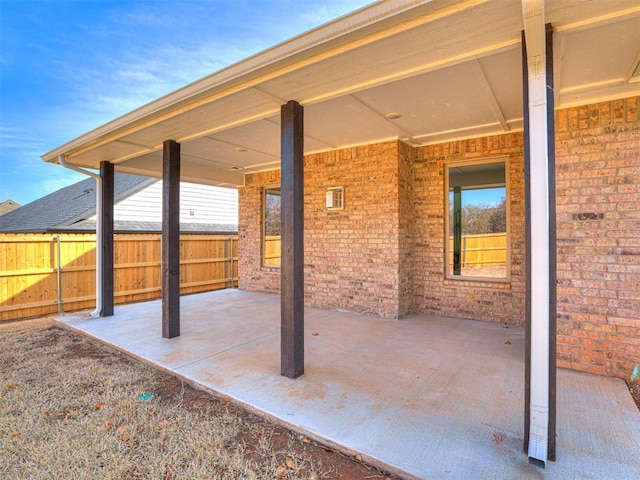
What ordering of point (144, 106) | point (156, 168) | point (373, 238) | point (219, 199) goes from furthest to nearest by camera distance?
point (219, 199), point (156, 168), point (373, 238), point (144, 106)

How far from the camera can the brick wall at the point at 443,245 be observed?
4988mm

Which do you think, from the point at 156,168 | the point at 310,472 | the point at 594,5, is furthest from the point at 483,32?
the point at 156,168

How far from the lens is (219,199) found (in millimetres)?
12922

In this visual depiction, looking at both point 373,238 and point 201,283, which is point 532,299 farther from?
point 201,283

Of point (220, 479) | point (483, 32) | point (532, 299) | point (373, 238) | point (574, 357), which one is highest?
point (483, 32)

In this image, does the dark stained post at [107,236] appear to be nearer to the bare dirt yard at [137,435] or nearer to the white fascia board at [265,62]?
the white fascia board at [265,62]

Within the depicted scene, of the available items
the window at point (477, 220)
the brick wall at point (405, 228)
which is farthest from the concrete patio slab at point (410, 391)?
the window at point (477, 220)

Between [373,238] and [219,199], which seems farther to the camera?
[219,199]

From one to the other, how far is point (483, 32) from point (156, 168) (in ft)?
20.6

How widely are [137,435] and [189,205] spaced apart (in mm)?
10233

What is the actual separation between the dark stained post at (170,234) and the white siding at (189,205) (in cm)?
645

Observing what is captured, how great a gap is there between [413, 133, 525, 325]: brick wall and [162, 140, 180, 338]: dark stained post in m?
3.89

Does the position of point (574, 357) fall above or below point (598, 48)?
below

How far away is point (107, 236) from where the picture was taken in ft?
19.4
